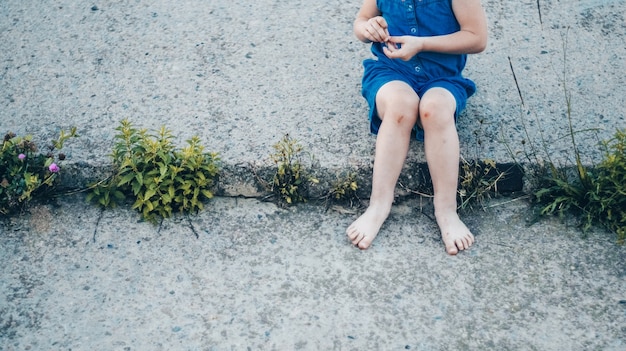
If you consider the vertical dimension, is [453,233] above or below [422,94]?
below

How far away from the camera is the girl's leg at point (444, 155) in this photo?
2.40 metres

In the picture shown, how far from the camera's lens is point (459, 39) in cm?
249

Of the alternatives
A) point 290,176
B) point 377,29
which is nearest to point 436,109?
point 377,29

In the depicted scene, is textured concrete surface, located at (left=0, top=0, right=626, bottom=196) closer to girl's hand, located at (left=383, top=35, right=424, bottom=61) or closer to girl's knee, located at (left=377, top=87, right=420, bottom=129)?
girl's knee, located at (left=377, top=87, right=420, bottom=129)

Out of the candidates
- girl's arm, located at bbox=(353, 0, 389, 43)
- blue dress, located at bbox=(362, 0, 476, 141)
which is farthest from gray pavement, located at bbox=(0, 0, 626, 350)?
girl's arm, located at bbox=(353, 0, 389, 43)

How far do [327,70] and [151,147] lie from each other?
1.00m

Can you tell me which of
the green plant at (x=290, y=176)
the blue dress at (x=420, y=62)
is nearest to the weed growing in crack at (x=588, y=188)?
the blue dress at (x=420, y=62)

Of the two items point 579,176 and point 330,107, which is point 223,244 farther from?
point 579,176

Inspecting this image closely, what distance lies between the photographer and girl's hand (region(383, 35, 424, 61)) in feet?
8.02

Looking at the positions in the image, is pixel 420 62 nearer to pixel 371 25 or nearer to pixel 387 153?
pixel 371 25

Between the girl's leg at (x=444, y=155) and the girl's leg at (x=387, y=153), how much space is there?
67mm

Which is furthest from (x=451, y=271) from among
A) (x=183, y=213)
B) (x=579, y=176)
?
(x=183, y=213)

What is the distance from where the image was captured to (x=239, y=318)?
217cm

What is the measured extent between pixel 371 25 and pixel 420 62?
27 centimetres
